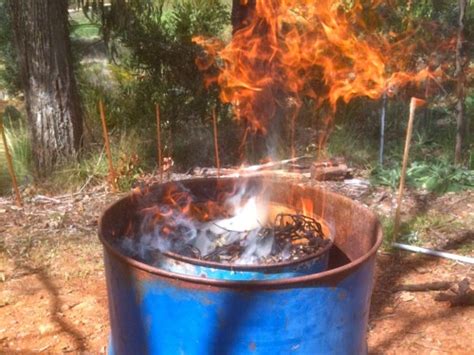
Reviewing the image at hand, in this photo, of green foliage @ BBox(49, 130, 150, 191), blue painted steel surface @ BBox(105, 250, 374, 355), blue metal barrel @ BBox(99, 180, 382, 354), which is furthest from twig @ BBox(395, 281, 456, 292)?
green foliage @ BBox(49, 130, 150, 191)

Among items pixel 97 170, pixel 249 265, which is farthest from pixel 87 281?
pixel 249 265

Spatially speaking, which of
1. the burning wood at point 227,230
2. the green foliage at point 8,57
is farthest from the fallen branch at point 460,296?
the green foliage at point 8,57

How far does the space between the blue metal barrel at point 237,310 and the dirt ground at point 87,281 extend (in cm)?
126

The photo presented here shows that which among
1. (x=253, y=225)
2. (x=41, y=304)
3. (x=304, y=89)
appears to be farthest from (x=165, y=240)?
(x=304, y=89)

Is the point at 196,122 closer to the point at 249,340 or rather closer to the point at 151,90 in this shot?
the point at 151,90

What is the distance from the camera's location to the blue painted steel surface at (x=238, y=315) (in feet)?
6.08

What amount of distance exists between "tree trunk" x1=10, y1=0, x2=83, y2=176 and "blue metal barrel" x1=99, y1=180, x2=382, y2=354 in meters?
3.56

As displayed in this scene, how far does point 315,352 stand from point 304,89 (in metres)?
5.73

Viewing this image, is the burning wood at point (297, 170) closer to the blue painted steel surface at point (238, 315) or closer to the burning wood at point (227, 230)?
the burning wood at point (227, 230)

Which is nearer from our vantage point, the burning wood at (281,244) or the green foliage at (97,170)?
the burning wood at (281,244)

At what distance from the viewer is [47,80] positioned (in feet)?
17.5

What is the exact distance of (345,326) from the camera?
6.73 feet

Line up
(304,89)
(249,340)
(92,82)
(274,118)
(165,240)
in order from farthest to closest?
(92,82) → (304,89) → (274,118) → (165,240) → (249,340)

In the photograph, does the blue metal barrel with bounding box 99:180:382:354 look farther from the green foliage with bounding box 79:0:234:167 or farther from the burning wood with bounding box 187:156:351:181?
the green foliage with bounding box 79:0:234:167
